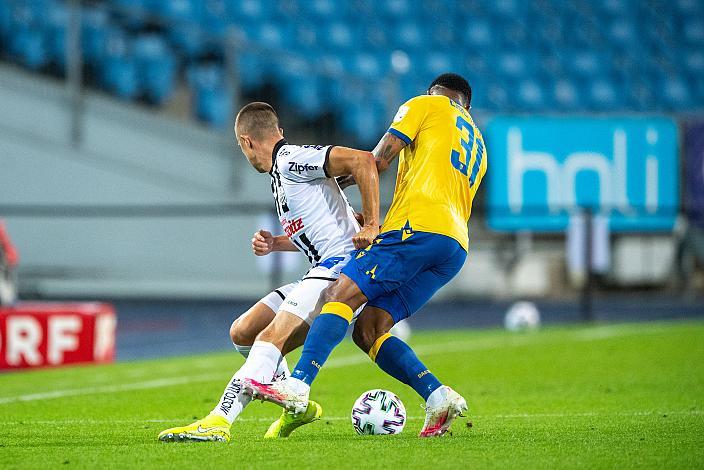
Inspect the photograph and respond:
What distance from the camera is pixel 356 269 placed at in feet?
19.3

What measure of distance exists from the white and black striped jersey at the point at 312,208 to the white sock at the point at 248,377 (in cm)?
59

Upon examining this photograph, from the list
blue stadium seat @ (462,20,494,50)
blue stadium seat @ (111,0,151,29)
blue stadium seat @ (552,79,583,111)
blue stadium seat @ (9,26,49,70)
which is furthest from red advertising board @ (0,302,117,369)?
blue stadium seat @ (552,79,583,111)

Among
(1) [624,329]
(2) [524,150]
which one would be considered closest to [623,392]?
(1) [624,329]

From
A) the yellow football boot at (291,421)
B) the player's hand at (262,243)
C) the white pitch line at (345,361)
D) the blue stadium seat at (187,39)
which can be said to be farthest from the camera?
the blue stadium seat at (187,39)

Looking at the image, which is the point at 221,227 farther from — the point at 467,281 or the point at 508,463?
the point at 508,463

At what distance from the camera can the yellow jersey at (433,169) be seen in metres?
5.99

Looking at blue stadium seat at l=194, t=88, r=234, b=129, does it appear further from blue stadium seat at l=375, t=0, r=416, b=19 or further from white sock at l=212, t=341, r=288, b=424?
white sock at l=212, t=341, r=288, b=424

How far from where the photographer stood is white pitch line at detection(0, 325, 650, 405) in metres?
8.73

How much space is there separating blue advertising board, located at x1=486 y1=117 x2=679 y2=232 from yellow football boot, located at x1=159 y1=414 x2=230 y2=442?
514 inches

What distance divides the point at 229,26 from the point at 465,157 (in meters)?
14.5

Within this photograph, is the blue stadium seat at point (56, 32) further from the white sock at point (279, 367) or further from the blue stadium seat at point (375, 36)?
the white sock at point (279, 367)

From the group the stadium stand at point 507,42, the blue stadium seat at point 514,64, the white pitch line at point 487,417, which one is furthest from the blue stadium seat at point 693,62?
the white pitch line at point 487,417

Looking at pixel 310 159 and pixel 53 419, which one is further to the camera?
pixel 53 419

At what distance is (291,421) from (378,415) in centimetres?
43
